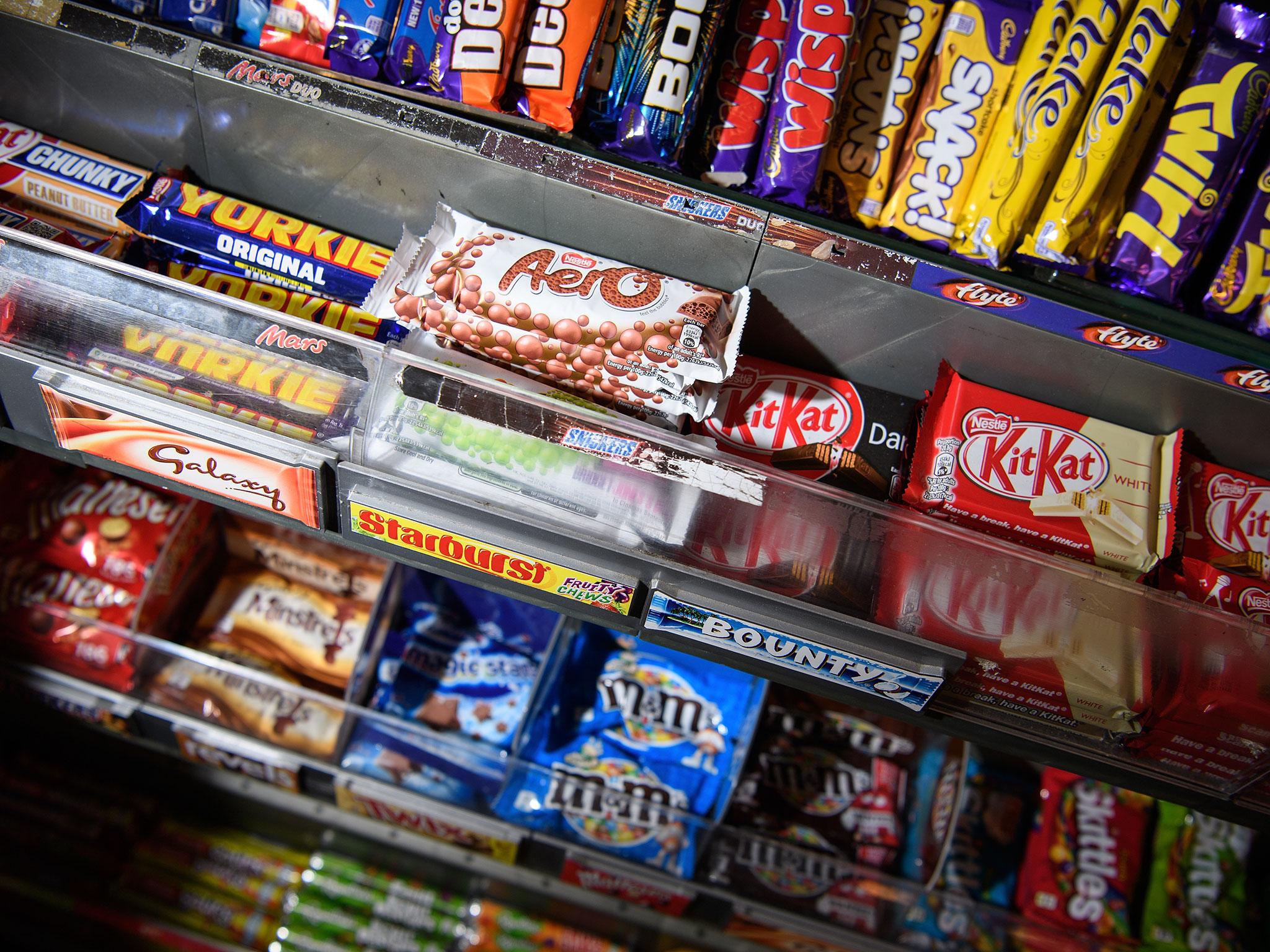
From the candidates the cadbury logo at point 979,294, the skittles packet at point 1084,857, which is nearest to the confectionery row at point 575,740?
the skittles packet at point 1084,857

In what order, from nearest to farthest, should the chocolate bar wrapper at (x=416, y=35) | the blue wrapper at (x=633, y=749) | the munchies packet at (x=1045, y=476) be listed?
1. the munchies packet at (x=1045, y=476)
2. the chocolate bar wrapper at (x=416, y=35)
3. the blue wrapper at (x=633, y=749)

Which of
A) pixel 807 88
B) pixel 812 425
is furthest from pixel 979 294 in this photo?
pixel 807 88

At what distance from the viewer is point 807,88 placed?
1408 mm

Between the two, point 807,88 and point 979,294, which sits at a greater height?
point 807,88

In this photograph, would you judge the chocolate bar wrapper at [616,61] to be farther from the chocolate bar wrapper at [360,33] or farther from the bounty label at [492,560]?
the bounty label at [492,560]

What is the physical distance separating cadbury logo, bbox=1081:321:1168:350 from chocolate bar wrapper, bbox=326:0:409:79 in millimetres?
1269

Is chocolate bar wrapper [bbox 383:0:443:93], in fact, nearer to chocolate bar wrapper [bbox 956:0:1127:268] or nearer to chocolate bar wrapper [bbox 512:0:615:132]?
chocolate bar wrapper [bbox 512:0:615:132]

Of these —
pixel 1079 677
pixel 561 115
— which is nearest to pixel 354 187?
pixel 561 115

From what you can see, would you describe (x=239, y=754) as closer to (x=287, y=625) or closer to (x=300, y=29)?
(x=287, y=625)

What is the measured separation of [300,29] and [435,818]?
1.54 metres

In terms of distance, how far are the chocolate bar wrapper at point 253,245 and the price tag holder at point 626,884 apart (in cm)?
123

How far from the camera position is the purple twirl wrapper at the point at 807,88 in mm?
1396

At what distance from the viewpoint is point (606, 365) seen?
1329 mm

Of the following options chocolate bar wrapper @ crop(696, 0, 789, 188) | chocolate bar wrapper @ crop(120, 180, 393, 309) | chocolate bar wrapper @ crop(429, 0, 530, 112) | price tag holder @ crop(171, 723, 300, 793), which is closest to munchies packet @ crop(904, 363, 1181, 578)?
chocolate bar wrapper @ crop(696, 0, 789, 188)
